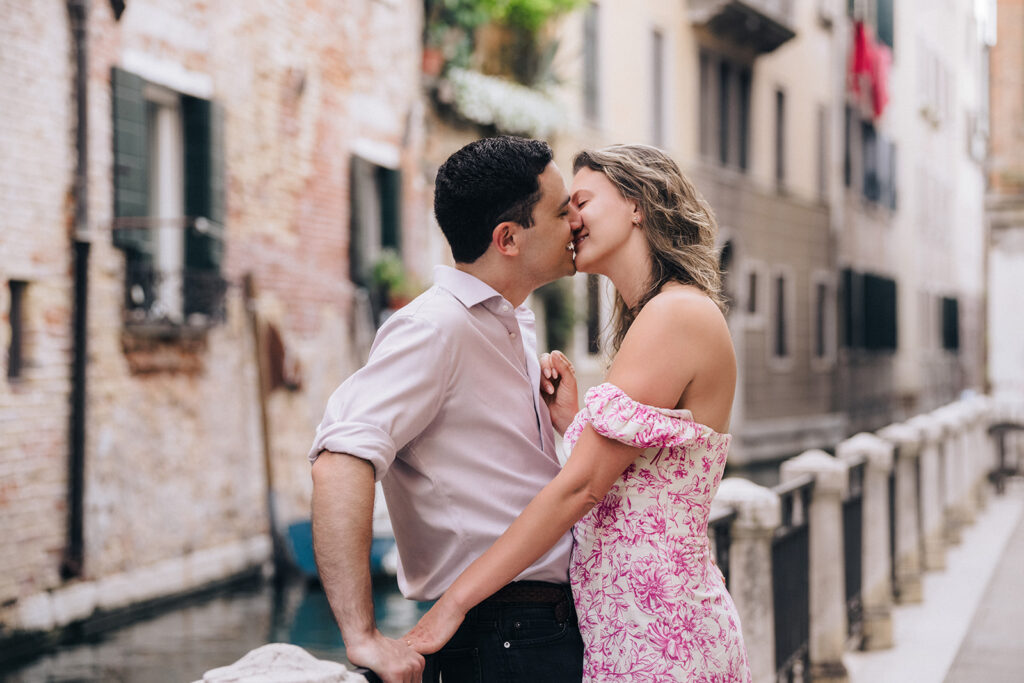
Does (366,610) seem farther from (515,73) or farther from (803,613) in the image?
(515,73)

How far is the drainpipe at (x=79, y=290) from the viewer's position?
8.12m

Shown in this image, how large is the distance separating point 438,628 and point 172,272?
7.26 m

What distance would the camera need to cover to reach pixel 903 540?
23.7ft

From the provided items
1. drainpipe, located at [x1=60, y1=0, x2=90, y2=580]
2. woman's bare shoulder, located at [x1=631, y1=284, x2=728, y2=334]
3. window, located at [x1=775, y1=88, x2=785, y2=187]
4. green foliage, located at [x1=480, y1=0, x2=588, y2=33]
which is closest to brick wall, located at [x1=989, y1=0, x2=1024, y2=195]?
window, located at [x1=775, y1=88, x2=785, y2=187]

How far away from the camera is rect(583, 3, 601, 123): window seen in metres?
15.2

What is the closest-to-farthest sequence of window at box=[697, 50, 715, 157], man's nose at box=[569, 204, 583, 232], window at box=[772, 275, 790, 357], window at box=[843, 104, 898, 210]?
man's nose at box=[569, 204, 583, 232], window at box=[697, 50, 715, 157], window at box=[772, 275, 790, 357], window at box=[843, 104, 898, 210]

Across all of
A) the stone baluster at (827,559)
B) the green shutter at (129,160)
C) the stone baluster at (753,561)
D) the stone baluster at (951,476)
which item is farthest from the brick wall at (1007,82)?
the stone baluster at (753,561)

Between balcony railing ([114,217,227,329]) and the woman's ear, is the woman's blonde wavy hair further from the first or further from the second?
balcony railing ([114,217,227,329])

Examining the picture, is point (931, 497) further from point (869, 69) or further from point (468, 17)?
point (869, 69)

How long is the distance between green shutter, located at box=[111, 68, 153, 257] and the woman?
670 centimetres

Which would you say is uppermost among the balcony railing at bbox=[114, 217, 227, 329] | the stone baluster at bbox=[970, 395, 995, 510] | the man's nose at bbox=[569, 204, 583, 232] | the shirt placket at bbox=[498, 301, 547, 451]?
the balcony railing at bbox=[114, 217, 227, 329]

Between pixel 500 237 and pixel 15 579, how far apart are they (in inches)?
A: 248

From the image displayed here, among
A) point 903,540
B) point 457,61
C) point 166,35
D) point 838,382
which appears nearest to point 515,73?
point 457,61

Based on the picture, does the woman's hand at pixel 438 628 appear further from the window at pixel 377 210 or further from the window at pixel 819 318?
the window at pixel 819 318
